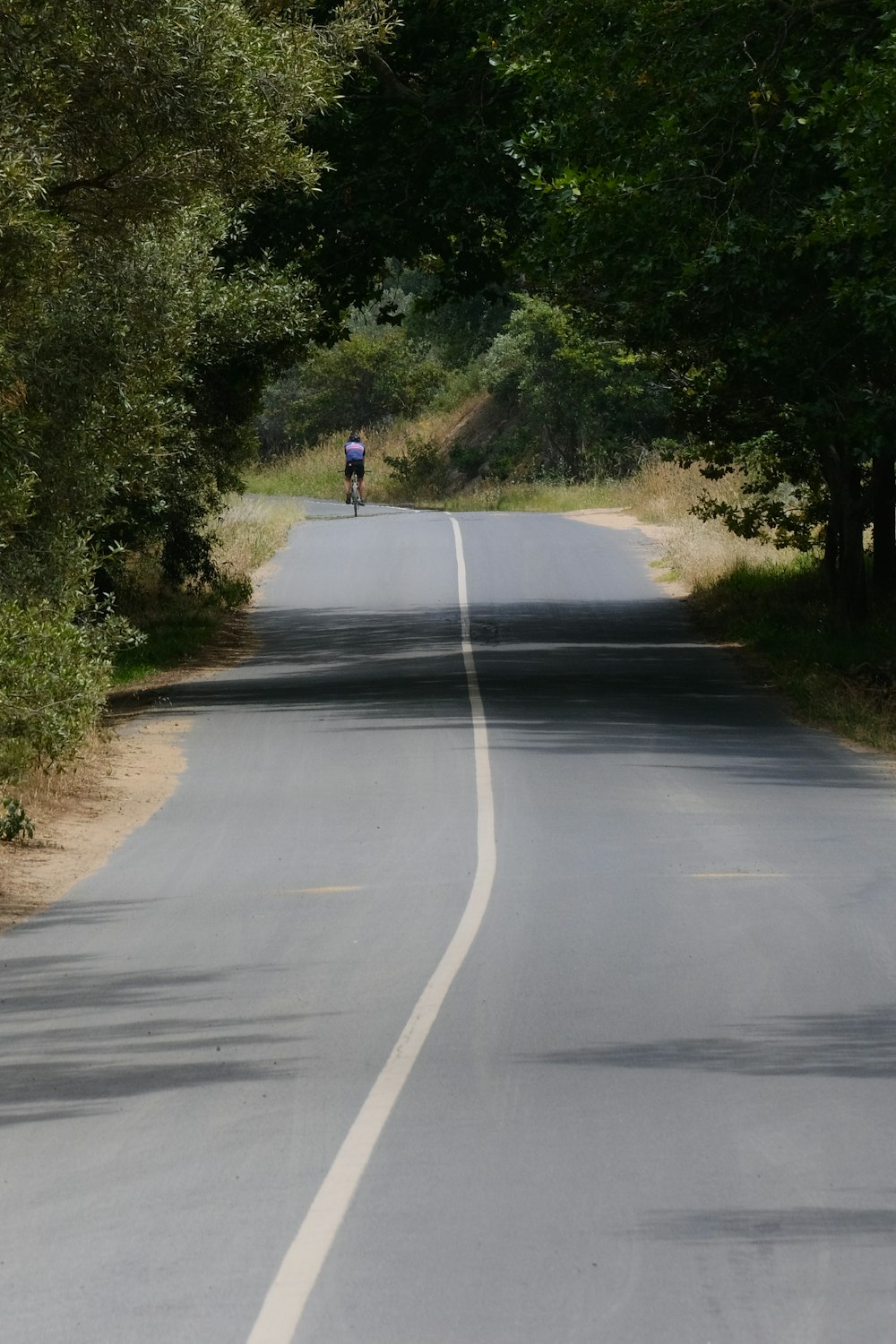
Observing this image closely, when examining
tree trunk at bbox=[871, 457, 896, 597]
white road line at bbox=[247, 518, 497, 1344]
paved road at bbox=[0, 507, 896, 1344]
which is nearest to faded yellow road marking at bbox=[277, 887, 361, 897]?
paved road at bbox=[0, 507, 896, 1344]

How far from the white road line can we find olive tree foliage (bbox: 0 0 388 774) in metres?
4.86

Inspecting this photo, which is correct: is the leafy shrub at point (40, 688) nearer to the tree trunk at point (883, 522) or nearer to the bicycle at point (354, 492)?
the tree trunk at point (883, 522)

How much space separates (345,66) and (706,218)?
3.64m

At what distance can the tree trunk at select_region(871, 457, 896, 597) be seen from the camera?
1171 inches

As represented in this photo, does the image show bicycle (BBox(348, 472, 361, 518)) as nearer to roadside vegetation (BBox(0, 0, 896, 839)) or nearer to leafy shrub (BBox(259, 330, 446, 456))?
roadside vegetation (BBox(0, 0, 896, 839))

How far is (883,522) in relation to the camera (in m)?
30.8

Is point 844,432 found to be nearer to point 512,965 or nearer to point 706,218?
point 706,218

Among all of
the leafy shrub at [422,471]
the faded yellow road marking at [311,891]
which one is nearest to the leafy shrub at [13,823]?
the faded yellow road marking at [311,891]

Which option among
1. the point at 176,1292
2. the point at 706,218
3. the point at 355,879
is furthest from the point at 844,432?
the point at 176,1292

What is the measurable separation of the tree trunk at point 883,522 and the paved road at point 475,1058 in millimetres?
11778

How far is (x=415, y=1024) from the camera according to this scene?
341 inches

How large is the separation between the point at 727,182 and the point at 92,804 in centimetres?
841

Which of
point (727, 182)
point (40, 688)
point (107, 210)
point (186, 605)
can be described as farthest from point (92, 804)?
point (186, 605)

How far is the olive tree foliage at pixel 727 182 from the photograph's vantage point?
62.4 ft
